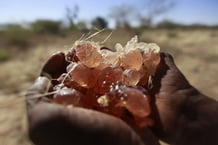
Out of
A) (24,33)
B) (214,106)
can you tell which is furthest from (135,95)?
(24,33)

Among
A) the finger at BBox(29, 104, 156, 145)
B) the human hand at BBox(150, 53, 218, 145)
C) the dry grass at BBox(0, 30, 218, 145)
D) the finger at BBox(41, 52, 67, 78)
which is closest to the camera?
the finger at BBox(29, 104, 156, 145)

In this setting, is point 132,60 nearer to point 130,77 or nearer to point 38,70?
point 130,77

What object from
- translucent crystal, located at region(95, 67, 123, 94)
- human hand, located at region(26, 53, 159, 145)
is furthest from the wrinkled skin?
translucent crystal, located at region(95, 67, 123, 94)

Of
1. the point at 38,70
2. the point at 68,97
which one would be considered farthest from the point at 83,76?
the point at 38,70

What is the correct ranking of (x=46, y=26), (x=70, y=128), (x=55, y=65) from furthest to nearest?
(x=46, y=26), (x=55, y=65), (x=70, y=128)

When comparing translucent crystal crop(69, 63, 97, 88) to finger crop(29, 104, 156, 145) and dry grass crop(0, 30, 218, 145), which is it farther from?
dry grass crop(0, 30, 218, 145)

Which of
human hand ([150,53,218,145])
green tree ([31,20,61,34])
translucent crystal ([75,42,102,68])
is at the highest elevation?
translucent crystal ([75,42,102,68])

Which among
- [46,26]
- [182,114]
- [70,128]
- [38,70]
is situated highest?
[70,128]

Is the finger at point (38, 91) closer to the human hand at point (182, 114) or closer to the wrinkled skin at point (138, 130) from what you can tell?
the wrinkled skin at point (138, 130)

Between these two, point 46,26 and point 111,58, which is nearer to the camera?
point 111,58
